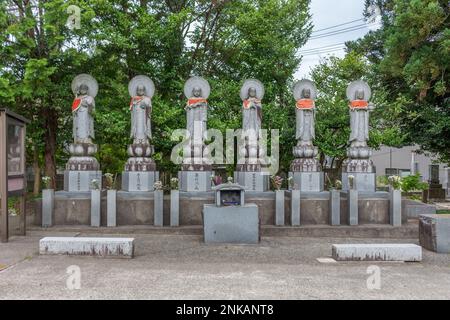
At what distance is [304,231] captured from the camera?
10938 mm

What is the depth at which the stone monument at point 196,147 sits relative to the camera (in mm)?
11992

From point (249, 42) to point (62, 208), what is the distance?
9698 mm

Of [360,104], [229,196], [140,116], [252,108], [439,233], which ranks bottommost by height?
[439,233]

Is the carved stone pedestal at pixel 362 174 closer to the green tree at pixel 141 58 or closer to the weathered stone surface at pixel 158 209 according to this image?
the green tree at pixel 141 58

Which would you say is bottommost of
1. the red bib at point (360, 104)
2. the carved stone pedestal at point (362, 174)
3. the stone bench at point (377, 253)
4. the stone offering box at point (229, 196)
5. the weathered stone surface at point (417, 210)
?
the stone bench at point (377, 253)

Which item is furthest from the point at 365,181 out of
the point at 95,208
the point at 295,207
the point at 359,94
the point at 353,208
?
the point at 95,208

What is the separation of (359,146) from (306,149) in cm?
158

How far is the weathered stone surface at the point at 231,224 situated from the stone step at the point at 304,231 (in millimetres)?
1328

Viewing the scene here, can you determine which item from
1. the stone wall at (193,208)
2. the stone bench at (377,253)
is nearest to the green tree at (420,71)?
the stone wall at (193,208)

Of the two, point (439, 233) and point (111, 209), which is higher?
point (111, 209)

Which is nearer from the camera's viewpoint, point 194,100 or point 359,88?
point 194,100

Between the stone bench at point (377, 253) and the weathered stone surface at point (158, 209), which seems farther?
the weathered stone surface at point (158, 209)

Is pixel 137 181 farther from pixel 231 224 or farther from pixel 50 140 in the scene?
pixel 50 140
